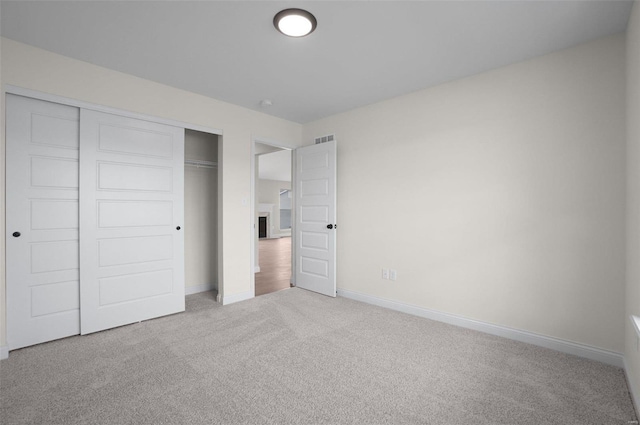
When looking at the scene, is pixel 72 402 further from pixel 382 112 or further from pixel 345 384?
pixel 382 112

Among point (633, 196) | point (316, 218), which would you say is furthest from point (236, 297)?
point (633, 196)

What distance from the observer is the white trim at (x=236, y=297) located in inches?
150

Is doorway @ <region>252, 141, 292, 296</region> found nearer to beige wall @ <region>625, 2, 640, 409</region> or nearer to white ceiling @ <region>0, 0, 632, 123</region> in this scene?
white ceiling @ <region>0, 0, 632, 123</region>

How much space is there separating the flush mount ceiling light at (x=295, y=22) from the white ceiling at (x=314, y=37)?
6 centimetres

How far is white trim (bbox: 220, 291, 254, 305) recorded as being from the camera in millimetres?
3800

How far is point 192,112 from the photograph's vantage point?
357 cm

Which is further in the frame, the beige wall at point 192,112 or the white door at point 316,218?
the white door at point 316,218

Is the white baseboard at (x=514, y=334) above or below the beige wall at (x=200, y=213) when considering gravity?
below

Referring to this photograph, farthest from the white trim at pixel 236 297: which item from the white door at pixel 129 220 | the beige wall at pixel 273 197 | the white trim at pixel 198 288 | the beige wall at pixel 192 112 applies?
the beige wall at pixel 273 197

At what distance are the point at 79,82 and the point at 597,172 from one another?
4617 millimetres

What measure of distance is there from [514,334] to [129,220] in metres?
4.01

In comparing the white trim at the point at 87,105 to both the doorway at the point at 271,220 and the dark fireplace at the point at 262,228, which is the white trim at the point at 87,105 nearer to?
the doorway at the point at 271,220

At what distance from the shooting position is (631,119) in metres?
2.05

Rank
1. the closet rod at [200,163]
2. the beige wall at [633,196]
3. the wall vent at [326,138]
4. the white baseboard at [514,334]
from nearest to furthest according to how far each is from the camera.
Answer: the beige wall at [633,196] < the white baseboard at [514,334] < the closet rod at [200,163] < the wall vent at [326,138]
